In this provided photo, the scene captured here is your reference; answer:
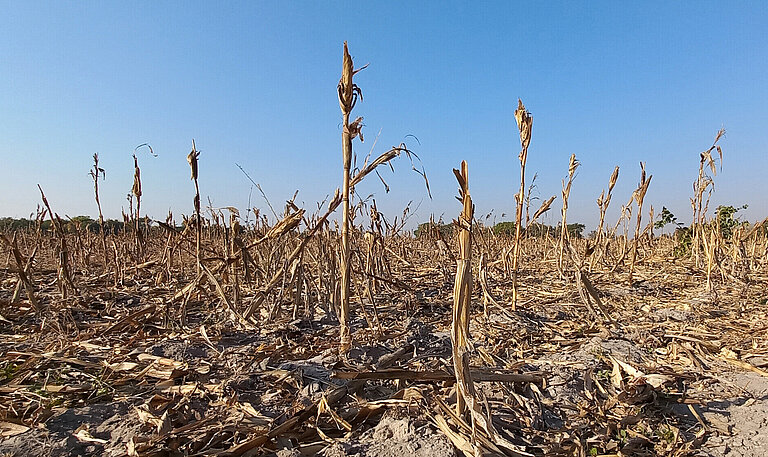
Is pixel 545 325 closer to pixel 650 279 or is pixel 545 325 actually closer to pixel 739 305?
pixel 739 305

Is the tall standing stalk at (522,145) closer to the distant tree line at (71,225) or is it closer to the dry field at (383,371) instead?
the dry field at (383,371)

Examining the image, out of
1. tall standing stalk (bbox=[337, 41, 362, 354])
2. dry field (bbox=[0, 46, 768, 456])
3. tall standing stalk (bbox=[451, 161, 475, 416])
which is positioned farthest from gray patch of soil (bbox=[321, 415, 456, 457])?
tall standing stalk (bbox=[337, 41, 362, 354])

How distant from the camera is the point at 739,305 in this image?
402cm

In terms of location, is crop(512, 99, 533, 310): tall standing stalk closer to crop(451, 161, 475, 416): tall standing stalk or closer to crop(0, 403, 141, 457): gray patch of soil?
crop(451, 161, 475, 416): tall standing stalk

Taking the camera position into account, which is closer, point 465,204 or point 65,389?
point 465,204

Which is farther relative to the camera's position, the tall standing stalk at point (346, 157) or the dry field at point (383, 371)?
the tall standing stalk at point (346, 157)

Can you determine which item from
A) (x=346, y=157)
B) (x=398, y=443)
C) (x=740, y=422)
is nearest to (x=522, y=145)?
(x=346, y=157)

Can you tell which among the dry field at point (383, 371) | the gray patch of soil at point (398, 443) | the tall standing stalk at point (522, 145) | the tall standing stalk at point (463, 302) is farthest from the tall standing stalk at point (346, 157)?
the tall standing stalk at point (522, 145)

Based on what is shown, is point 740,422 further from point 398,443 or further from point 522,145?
point 522,145

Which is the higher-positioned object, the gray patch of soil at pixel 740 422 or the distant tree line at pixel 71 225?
the distant tree line at pixel 71 225

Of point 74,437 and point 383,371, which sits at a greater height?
point 383,371

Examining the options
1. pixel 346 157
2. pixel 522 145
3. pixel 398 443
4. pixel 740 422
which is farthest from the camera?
pixel 522 145

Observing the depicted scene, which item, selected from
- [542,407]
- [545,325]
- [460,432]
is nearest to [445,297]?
[545,325]

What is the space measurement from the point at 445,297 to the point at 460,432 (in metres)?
3.00
